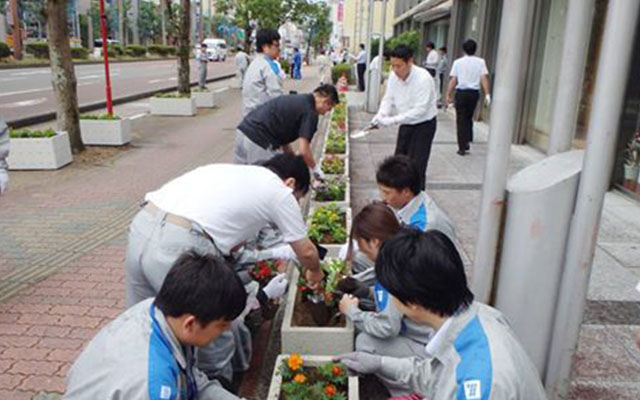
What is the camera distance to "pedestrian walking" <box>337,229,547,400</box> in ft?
5.13

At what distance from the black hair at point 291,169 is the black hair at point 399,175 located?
513 mm

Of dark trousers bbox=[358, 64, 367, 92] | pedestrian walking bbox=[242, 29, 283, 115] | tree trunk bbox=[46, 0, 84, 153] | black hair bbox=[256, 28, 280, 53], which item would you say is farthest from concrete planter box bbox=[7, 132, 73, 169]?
dark trousers bbox=[358, 64, 367, 92]

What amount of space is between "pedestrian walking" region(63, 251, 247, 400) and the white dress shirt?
3.86 metres

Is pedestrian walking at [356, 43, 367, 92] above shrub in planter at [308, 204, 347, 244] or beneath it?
above

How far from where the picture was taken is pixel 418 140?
566 cm

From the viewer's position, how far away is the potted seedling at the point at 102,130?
930 cm

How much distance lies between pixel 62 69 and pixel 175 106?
5.38 m

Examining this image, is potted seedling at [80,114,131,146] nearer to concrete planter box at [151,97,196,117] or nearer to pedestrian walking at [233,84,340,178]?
concrete planter box at [151,97,196,117]

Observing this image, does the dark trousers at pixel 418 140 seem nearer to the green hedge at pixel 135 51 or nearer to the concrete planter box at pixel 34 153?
the concrete planter box at pixel 34 153

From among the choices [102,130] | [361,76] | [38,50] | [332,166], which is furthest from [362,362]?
[38,50]

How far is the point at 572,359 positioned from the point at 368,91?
1271cm

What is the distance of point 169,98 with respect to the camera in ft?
44.1

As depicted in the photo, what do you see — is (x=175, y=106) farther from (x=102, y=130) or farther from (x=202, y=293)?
(x=202, y=293)

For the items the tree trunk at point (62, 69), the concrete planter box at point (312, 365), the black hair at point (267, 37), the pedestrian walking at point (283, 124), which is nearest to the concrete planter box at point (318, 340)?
the concrete planter box at point (312, 365)
